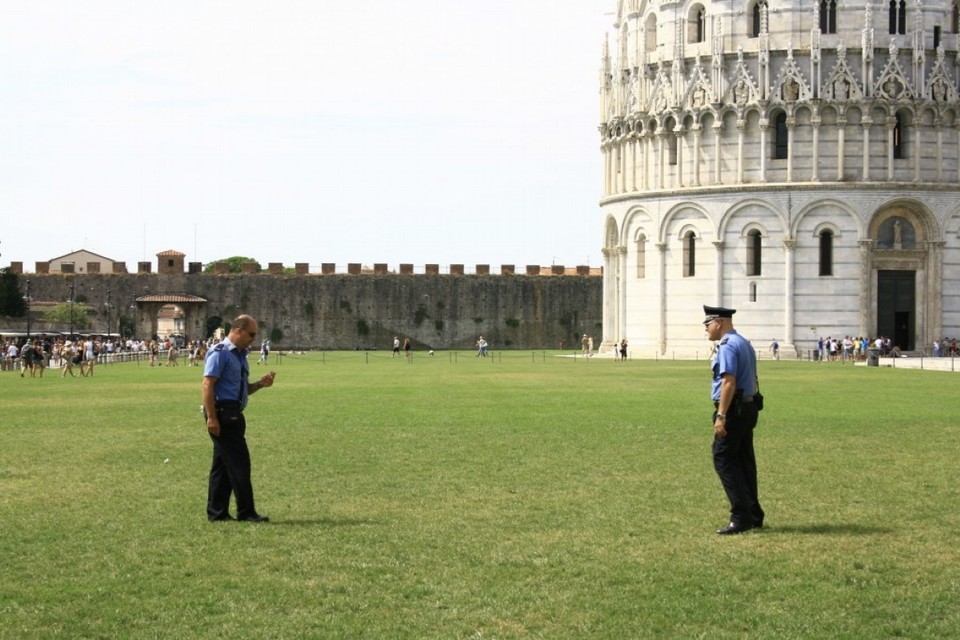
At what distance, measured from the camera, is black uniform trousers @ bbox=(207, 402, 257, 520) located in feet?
41.0

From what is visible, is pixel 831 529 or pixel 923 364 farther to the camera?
pixel 923 364

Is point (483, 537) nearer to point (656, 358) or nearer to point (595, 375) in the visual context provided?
point (595, 375)

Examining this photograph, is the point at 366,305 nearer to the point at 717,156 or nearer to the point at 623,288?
the point at 623,288

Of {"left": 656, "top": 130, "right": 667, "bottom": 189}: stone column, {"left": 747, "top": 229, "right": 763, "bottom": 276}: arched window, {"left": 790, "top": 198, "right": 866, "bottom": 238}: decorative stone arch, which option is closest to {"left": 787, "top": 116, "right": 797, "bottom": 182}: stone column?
{"left": 790, "top": 198, "right": 866, "bottom": 238}: decorative stone arch

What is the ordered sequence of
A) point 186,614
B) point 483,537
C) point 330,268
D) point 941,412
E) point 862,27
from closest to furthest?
point 186,614 → point 483,537 → point 941,412 → point 862,27 → point 330,268

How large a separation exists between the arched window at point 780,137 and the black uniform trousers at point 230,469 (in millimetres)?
54922

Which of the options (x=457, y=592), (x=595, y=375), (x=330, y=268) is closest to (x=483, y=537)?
(x=457, y=592)

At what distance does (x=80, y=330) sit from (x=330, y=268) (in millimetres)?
17976

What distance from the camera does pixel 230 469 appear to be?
12492mm

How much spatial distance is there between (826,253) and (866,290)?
2.36 meters

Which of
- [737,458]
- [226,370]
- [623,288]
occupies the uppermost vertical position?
A: [623,288]

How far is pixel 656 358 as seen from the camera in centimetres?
6819

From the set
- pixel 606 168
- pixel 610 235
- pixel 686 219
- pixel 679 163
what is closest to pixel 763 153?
pixel 679 163

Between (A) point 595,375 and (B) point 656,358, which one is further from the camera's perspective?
(B) point 656,358
